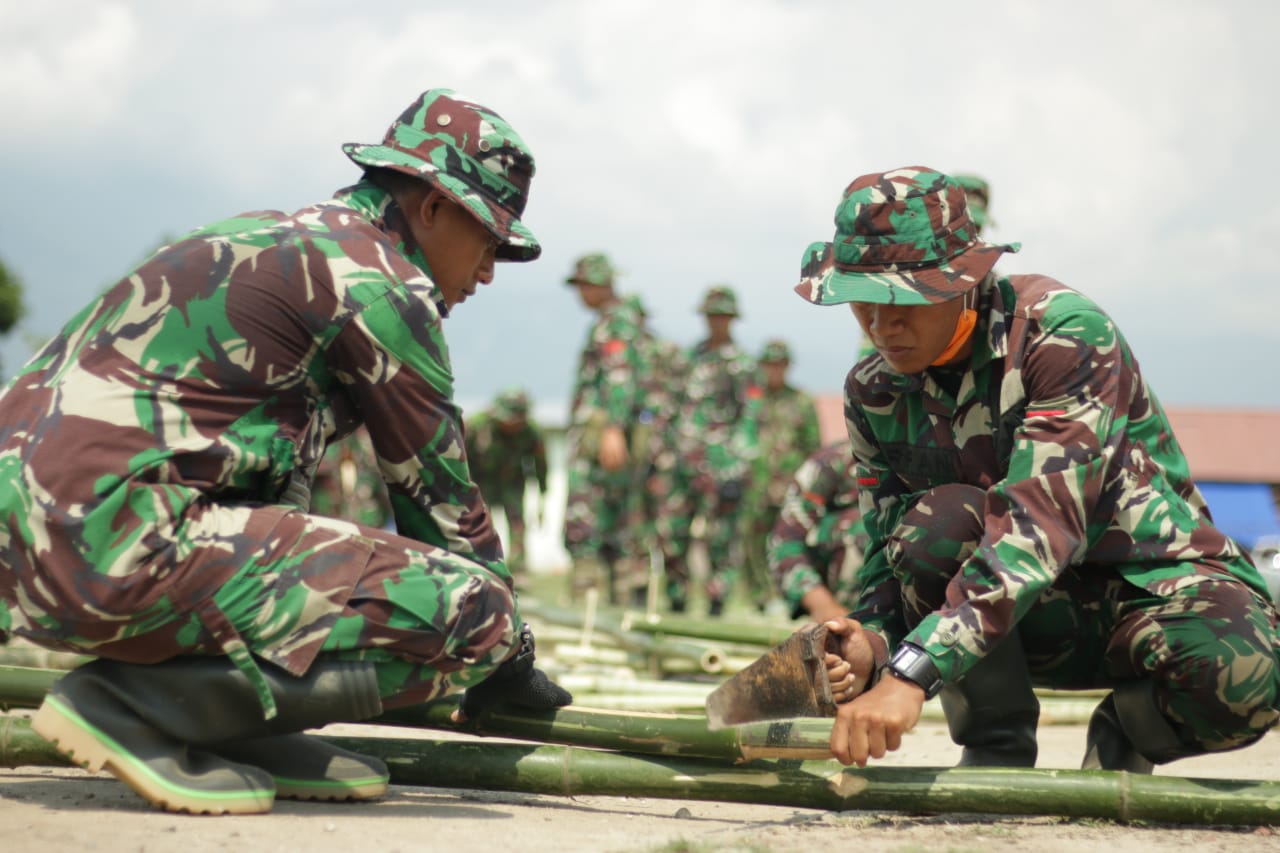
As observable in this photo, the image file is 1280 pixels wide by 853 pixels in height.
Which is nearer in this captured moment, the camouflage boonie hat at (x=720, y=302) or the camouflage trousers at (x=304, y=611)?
the camouflage trousers at (x=304, y=611)

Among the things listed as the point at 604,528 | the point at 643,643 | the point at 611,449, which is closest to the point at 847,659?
the point at 643,643

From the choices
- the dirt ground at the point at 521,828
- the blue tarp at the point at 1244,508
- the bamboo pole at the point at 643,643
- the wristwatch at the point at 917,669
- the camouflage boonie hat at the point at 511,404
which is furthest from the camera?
A: the blue tarp at the point at 1244,508

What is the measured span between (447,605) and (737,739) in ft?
2.53

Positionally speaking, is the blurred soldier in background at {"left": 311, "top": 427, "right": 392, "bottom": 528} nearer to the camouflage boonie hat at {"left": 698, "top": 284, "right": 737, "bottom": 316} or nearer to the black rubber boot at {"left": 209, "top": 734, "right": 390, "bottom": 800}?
the camouflage boonie hat at {"left": 698, "top": 284, "right": 737, "bottom": 316}

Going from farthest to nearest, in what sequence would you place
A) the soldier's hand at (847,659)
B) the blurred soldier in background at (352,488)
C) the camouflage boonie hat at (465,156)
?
the blurred soldier in background at (352,488), the camouflage boonie hat at (465,156), the soldier's hand at (847,659)

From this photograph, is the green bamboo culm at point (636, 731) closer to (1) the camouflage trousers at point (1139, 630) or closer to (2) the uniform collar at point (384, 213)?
(1) the camouflage trousers at point (1139, 630)

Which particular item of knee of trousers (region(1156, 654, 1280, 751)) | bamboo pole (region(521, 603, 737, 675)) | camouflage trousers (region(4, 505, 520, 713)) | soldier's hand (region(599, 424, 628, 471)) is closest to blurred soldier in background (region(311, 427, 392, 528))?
soldier's hand (region(599, 424, 628, 471))

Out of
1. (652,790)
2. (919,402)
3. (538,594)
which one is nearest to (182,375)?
(652,790)

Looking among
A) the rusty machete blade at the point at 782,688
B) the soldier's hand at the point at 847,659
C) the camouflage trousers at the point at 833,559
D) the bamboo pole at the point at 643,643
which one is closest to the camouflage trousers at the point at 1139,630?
the soldier's hand at the point at 847,659

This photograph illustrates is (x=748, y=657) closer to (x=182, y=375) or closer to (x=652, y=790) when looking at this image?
(x=652, y=790)

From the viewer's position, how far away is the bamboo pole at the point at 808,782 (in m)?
3.22

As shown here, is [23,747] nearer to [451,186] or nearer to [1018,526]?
[451,186]

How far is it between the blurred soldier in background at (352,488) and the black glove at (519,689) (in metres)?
9.99

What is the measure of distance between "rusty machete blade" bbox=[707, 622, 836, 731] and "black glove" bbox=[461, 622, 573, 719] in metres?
0.40
